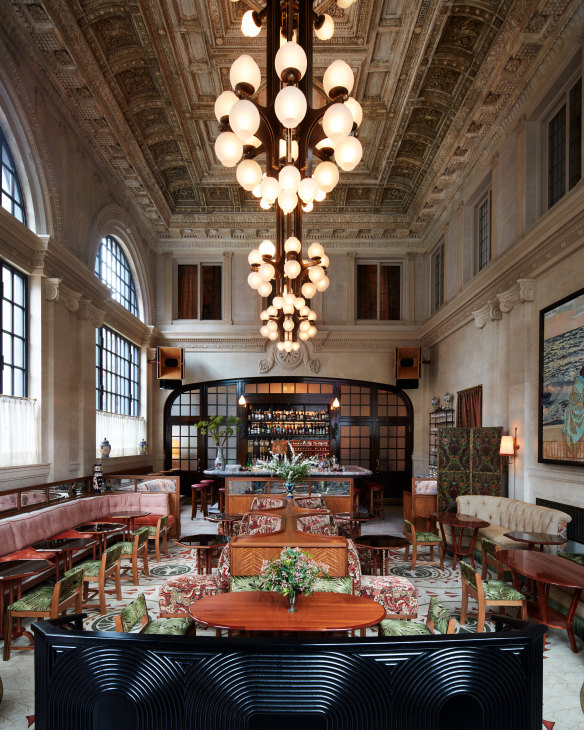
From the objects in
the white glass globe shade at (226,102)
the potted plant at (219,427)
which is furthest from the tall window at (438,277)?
the white glass globe shade at (226,102)

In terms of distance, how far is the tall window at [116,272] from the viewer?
38.1 ft

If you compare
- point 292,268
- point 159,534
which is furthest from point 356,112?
point 159,534

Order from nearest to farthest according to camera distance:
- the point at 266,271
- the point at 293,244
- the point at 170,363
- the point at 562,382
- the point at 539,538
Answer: the point at 539,538
the point at 293,244
the point at 266,271
the point at 562,382
the point at 170,363

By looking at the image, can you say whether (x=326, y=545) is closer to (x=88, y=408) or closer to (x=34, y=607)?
(x=34, y=607)

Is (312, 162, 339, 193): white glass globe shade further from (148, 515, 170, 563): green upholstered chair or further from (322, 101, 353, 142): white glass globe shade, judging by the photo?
(148, 515, 170, 563): green upholstered chair

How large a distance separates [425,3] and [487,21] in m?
0.92

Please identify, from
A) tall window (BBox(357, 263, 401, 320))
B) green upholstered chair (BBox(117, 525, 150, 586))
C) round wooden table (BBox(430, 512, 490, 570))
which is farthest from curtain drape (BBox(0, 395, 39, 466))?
tall window (BBox(357, 263, 401, 320))

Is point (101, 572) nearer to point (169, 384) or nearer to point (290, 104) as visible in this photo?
point (290, 104)

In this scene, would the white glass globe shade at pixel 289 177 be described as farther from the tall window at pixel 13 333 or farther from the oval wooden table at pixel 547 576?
the tall window at pixel 13 333

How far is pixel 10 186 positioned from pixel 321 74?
17.3 ft

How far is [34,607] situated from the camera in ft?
15.6

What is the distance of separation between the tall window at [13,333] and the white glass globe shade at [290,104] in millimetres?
5600

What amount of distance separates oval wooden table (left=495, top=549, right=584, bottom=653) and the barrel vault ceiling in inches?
252

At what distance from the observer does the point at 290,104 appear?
3.23 metres
